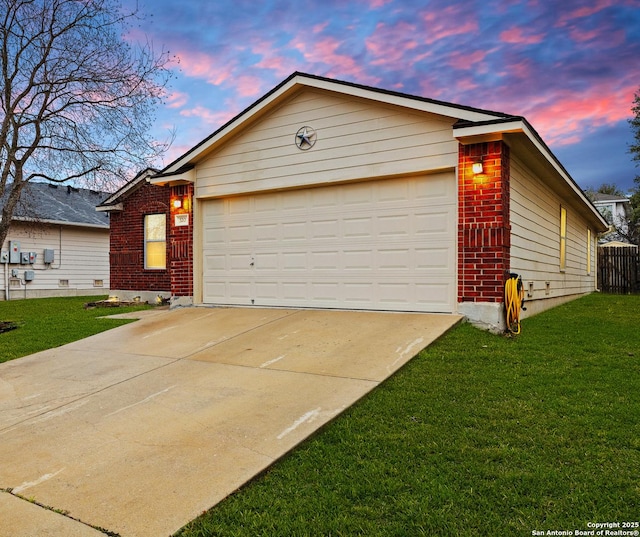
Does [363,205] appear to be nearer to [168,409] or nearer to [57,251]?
[168,409]

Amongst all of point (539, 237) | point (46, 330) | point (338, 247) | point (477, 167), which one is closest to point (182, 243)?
point (46, 330)

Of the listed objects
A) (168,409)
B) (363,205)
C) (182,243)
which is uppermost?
(363,205)

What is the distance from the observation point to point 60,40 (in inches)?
400

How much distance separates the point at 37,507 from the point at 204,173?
767cm

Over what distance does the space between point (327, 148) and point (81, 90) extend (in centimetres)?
629

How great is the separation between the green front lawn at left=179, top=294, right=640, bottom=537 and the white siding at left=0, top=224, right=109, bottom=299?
16.5 metres

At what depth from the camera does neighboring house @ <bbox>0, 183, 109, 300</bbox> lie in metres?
16.7

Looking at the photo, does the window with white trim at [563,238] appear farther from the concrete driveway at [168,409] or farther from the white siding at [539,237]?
the concrete driveway at [168,409]

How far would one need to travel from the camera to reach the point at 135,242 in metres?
13.4

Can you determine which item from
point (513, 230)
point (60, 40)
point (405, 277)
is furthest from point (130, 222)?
point (513, 230)

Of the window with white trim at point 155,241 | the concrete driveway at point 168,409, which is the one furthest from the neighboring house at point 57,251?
the concrete driveway at point 168,409

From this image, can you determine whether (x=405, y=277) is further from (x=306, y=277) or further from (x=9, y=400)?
(x=9, y=400)

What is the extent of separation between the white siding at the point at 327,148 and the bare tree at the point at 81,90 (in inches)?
106

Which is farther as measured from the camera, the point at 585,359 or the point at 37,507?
the point at 585,359
